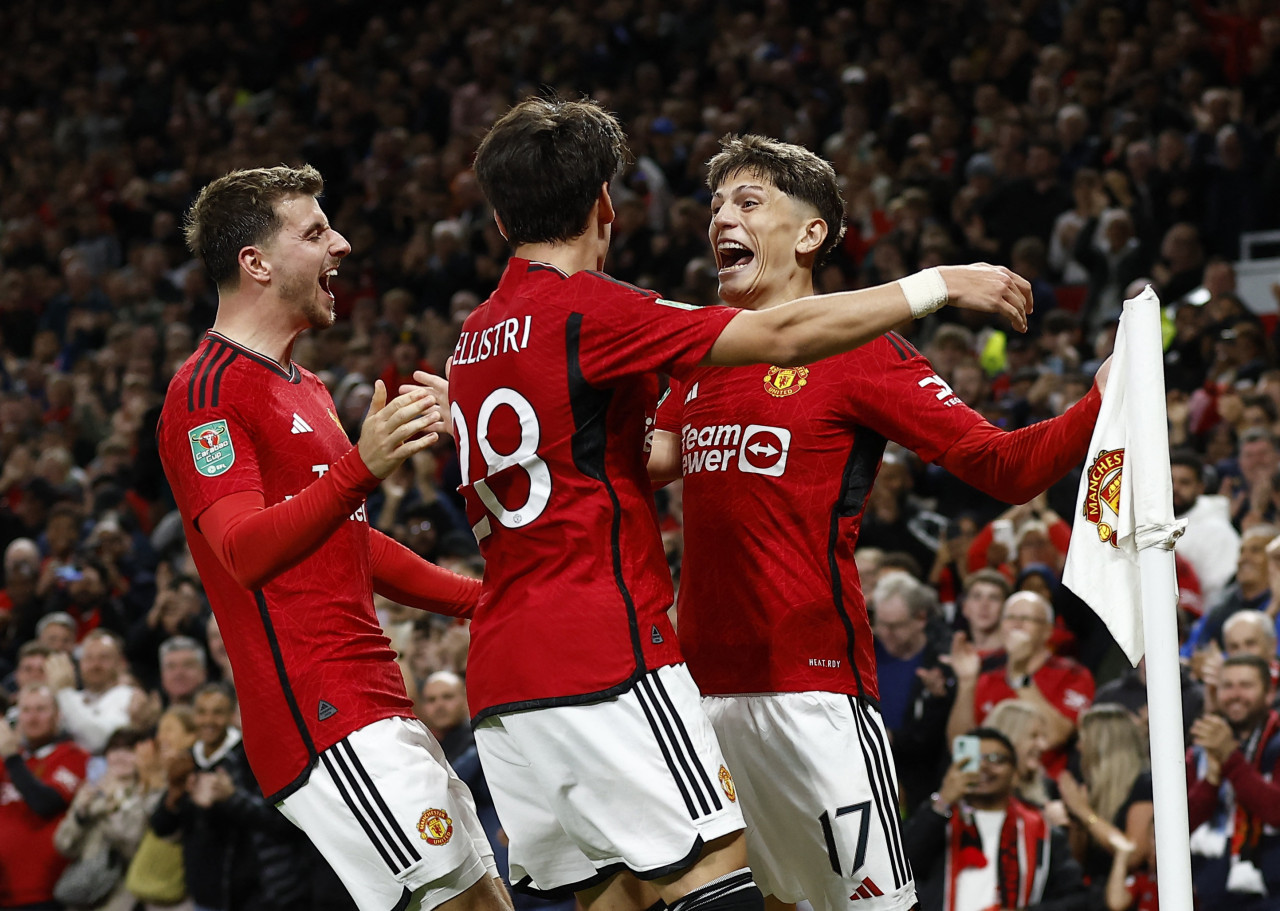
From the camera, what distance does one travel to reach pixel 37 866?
8.62m

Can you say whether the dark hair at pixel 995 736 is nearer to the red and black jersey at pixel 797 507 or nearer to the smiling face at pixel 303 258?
the red and black jersey at pixel 797 507

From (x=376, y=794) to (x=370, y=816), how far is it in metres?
0.05

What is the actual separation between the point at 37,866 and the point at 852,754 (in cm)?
617

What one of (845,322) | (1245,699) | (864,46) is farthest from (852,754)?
(864,46)

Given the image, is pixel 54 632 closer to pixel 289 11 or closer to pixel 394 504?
pixel 394 504

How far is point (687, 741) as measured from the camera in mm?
3377

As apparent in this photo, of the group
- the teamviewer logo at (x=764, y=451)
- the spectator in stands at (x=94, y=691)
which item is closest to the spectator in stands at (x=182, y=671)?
the spectator in stands at (x=94, y=691)

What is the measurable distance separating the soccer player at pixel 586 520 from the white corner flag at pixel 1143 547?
295 mm

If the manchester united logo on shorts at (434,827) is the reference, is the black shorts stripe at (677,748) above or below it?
above

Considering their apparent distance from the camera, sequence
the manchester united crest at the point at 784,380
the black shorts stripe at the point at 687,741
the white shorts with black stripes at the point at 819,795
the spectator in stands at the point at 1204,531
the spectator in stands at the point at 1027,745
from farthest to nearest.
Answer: the spectator in stands at the point at 1204,531, the spectator in stands at the point at 1027,745, the manchester united crest at the point at 784,380, the white shorts with black stripes at the point at 819,795, the black shorts stripe at the point at 687,741

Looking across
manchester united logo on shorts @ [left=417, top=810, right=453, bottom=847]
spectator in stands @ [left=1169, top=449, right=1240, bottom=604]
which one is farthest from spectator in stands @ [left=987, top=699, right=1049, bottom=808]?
manchester united logo on shorts @ [left=417, top=810, right=453, bottom=847]

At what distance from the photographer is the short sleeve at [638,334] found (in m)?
3.35

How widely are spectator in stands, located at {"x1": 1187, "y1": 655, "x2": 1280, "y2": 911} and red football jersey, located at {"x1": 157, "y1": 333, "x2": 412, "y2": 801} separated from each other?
3925mm

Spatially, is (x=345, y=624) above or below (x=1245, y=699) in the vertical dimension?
above
